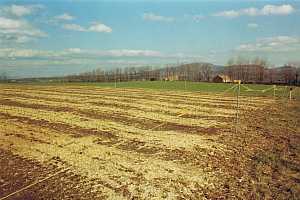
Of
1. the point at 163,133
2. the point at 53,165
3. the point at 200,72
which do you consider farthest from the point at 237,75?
the point at 53,165

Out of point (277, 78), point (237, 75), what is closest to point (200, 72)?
point (237, 75)

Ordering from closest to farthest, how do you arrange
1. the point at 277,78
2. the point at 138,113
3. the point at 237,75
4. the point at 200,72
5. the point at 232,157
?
the point at 232,157, the point at 138,113, the point at 277,78, the point at 237,75, the point at 200,72

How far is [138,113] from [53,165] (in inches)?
438

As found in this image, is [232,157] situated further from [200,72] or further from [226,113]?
[200,72]

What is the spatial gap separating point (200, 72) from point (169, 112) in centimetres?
8732

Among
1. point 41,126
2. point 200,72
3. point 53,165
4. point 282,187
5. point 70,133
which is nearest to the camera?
point 282,187

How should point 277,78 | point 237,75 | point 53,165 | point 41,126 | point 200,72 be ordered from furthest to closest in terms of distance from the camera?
point 200,72 → point 237,75 → point 277,78 → point 41,126 → point 53,165

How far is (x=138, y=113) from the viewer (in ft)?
64.3

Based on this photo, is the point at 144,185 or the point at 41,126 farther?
the point at 41,126

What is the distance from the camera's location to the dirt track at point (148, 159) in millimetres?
7055

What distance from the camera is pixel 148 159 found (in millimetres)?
9438

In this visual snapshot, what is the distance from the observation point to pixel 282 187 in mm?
7191

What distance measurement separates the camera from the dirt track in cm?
705

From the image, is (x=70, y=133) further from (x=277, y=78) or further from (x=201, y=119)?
(x=277, y=78)
